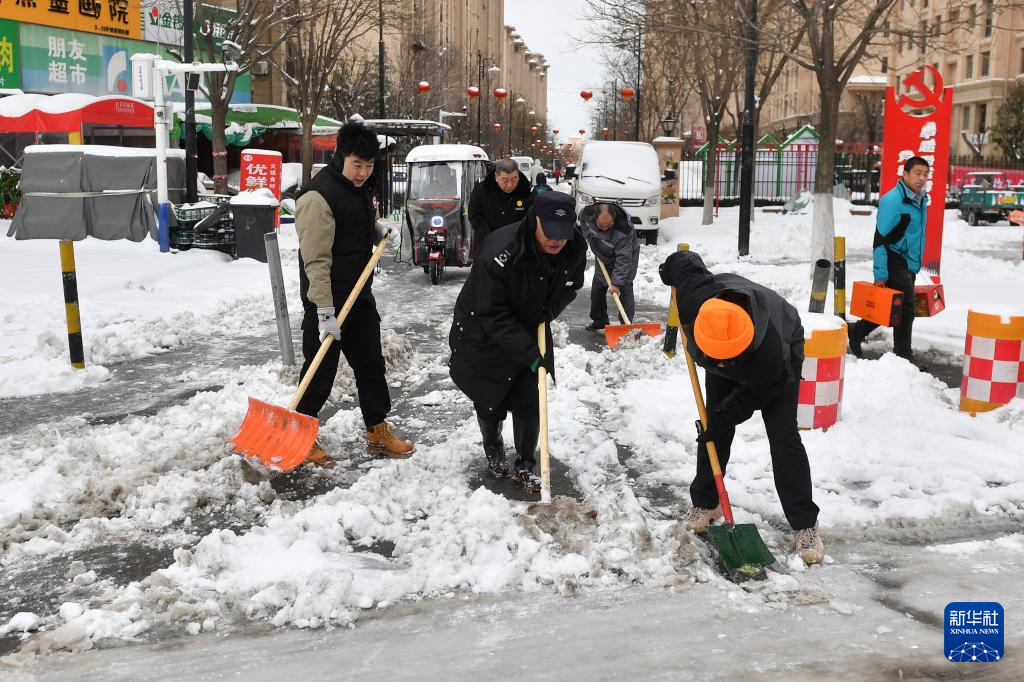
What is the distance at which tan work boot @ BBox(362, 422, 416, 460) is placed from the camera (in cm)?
586

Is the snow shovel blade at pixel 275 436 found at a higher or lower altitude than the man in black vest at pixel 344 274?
lower

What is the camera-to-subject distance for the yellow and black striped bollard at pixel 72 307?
8016 mm

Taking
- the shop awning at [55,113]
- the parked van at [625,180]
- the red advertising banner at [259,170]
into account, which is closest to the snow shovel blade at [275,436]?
the parked van at [625,180]

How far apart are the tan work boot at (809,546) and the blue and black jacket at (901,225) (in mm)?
4011

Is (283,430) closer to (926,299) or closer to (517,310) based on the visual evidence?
(517,310)

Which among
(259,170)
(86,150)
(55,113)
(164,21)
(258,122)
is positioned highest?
(164,21)

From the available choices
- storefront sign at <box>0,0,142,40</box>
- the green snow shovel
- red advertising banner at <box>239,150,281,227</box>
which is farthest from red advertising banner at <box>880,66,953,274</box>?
storefront sign at <box>0,0,142,40</box>

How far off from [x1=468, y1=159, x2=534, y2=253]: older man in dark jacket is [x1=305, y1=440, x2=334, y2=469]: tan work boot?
3.93 meters

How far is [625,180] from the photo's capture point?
20.4 m

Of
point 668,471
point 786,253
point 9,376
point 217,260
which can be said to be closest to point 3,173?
point 217,260

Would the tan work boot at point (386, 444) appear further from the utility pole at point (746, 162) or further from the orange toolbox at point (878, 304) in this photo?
the utility pole at point (746, 162)

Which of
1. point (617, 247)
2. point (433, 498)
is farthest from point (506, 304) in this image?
point (617, 247)

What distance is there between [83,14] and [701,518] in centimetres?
2887

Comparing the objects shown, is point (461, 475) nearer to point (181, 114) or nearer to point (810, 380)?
point (810, 380)
